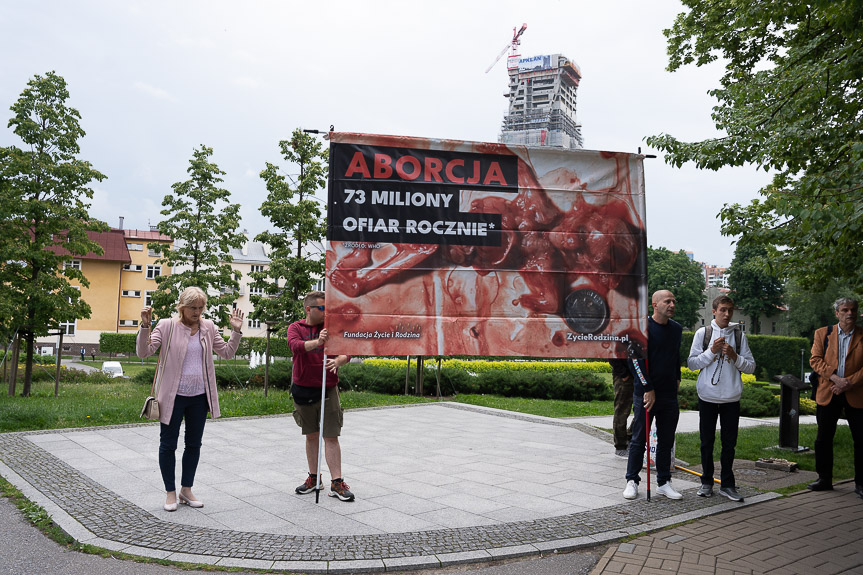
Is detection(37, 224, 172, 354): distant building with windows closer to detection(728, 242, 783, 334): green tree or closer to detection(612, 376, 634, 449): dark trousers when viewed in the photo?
detection(728, 242, 783, 334): green tree

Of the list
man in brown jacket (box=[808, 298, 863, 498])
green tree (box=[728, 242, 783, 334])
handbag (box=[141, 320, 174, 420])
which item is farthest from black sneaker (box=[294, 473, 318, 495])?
green tree (box=[728, 242, 783, 334])

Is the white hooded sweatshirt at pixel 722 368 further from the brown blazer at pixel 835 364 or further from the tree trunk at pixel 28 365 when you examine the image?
the tree trunk at pixel 28 365

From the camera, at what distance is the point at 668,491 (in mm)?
6535

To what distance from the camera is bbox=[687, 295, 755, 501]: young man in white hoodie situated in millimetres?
6570

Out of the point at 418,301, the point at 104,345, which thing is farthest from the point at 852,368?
the point at 104,345

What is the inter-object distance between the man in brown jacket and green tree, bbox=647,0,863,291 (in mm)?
949

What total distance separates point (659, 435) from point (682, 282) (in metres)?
68.1

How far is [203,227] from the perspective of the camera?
3053cm

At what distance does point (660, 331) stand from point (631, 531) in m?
2.10

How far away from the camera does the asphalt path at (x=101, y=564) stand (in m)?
4.39

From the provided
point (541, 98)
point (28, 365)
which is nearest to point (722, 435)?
point (28, 365)

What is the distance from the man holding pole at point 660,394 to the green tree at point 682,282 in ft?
211

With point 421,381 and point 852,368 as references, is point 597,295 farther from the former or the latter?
point 421,381

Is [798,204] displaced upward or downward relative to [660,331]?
upward
